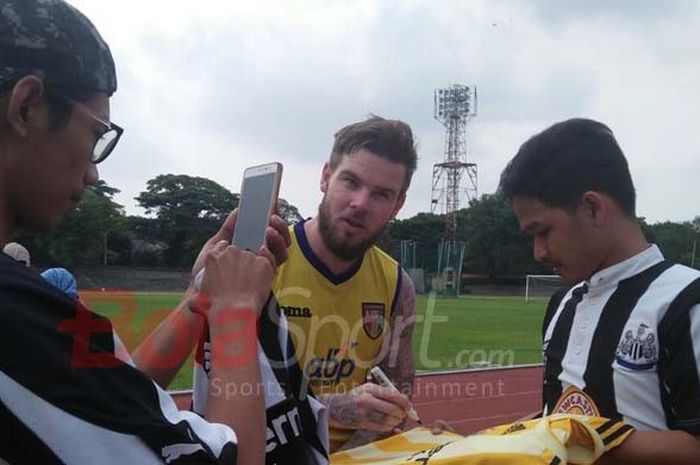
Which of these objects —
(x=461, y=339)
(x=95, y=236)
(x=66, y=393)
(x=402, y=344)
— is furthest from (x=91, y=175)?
(x=95, y=236)

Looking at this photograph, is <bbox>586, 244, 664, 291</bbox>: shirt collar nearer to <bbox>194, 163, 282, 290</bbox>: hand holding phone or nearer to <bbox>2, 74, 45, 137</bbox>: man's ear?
<bbox>194, 163, 282, 290</bbox>: hand holding phone

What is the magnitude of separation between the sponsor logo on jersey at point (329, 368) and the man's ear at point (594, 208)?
0.95m

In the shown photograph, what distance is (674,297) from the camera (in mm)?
1756

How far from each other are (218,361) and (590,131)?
1.41 m

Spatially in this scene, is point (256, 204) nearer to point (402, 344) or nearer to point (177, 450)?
point (177, 450)

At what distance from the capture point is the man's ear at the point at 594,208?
6.56 feet

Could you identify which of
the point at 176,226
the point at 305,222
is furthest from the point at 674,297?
the point at 176,226

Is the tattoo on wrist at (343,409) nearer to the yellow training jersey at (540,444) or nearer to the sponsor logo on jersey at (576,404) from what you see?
the yellow training jersey at (540,444)

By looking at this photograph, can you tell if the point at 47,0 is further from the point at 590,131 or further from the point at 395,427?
the point at 590,131

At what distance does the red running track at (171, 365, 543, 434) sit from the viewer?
28.0 ft

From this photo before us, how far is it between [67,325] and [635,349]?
1.39 m

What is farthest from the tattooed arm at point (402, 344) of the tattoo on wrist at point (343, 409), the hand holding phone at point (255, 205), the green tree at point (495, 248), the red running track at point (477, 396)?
the green tree at point (495, 248)

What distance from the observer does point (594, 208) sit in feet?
6.57

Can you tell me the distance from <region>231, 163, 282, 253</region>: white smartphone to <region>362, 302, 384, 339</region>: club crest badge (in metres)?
0.93
